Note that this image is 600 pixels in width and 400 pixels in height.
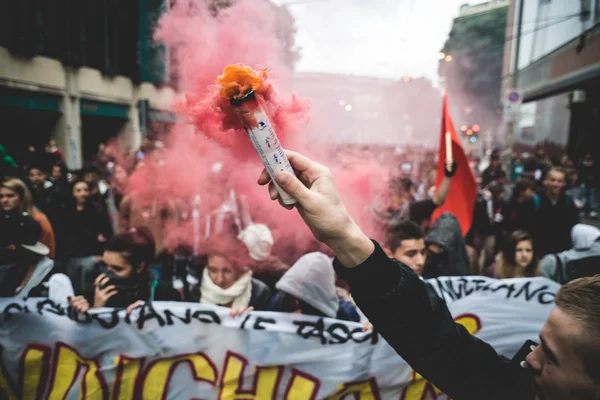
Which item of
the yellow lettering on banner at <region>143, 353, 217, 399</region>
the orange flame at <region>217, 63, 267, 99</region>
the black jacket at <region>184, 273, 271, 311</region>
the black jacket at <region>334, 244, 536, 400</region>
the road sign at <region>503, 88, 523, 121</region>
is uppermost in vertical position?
the road sign at <region>503, 88, 523, 121</region>

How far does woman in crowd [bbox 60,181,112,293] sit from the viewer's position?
451 centimetres

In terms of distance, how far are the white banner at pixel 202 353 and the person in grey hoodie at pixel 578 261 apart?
0.82 m

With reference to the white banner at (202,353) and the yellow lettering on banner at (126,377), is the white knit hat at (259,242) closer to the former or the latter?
the white banner at (202,353)

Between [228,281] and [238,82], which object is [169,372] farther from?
[238,82]

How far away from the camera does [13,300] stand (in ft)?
8.79

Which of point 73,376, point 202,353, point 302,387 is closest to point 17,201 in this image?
point 73,376

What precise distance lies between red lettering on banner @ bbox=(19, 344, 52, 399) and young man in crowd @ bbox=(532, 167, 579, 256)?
4744 millimetres

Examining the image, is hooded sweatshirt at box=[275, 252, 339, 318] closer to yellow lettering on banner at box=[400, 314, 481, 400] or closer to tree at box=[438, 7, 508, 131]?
yellow lettering on banner at box=[400, 314, 481, 400]

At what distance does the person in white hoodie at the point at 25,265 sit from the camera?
2.88 metres

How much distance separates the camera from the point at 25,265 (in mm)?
3012

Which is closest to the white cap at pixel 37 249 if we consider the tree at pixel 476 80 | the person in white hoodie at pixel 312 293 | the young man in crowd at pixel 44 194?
the person in white hoodie at pixel 312 293

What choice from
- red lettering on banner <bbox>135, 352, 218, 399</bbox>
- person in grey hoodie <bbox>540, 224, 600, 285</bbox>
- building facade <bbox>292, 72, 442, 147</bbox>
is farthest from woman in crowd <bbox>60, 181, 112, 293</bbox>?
person in grey hoodie <bbox>540, 224, 600, 285</bbox>

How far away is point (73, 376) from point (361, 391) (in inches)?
62.8

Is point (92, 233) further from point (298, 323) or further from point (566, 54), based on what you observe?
point (566, 54)
